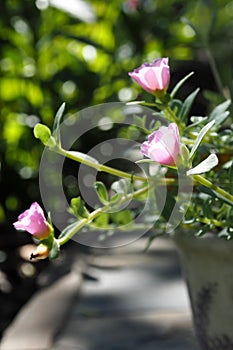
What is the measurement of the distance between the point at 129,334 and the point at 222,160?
0.36 meters

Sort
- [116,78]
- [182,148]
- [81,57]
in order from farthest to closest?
[81,57]
[116,78]
[182,148]

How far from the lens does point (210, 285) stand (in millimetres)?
820

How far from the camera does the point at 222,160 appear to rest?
854mm

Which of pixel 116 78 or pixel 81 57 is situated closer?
pixel 116 78

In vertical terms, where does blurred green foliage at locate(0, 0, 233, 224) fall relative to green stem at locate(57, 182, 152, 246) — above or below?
below

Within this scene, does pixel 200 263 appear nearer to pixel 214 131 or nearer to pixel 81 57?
pixel 214 131

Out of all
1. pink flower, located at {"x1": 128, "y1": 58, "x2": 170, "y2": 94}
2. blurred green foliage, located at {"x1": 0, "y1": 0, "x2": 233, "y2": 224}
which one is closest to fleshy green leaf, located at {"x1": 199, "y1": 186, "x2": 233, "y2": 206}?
pink flower, located at {"x1": 128, "y1": 58, "x2": 170, "y2": 94}

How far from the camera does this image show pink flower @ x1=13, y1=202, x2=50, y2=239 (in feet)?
2.10

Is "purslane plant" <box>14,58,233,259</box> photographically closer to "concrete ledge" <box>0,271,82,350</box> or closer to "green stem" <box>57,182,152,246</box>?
"green stem" <box>57,182,152,246</box>

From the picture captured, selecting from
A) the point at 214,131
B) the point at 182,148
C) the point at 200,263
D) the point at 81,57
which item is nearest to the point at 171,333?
the point at 200,263

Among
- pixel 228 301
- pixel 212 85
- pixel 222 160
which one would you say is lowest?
pixel 212 85

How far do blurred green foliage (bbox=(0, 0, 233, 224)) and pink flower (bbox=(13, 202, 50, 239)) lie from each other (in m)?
1.07

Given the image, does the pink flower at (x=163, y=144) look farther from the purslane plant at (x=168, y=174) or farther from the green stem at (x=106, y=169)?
the green stem at (x=106, y=169)

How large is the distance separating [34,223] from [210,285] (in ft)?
0.85
